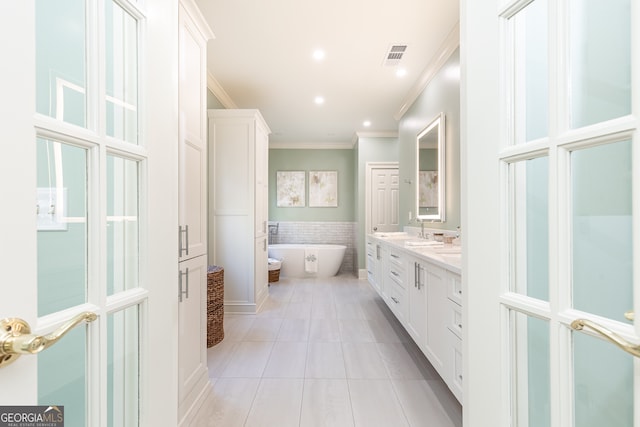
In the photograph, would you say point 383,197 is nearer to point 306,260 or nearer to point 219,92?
point 306,260

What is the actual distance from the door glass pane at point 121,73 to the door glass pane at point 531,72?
92 centimetres

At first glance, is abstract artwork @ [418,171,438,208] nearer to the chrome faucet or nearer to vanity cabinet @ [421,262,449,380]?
the chrome faucet

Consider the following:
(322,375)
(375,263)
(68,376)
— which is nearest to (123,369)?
(68,376)

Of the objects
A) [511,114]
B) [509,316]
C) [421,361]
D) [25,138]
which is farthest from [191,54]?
[421,361]

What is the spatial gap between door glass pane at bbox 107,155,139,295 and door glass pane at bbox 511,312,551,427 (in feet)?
3.06

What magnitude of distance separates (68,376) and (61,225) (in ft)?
0.97

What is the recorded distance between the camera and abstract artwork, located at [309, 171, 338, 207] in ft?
22.0

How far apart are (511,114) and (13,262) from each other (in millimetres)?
999

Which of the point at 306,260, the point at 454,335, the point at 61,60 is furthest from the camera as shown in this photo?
the point at 306,260

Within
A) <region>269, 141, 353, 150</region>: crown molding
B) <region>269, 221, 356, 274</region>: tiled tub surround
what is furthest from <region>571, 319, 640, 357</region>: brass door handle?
<region>269, 141, 353, 150</region>: crown molding

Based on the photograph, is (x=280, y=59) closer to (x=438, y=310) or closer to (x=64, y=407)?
(x=438, y=310)

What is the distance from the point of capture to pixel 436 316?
1844 millimetres

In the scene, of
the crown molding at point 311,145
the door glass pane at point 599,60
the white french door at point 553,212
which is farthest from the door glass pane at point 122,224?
the crown molding at point 311,145

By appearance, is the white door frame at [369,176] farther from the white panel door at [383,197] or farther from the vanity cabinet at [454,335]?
the vanity cabinet at [454,335]
